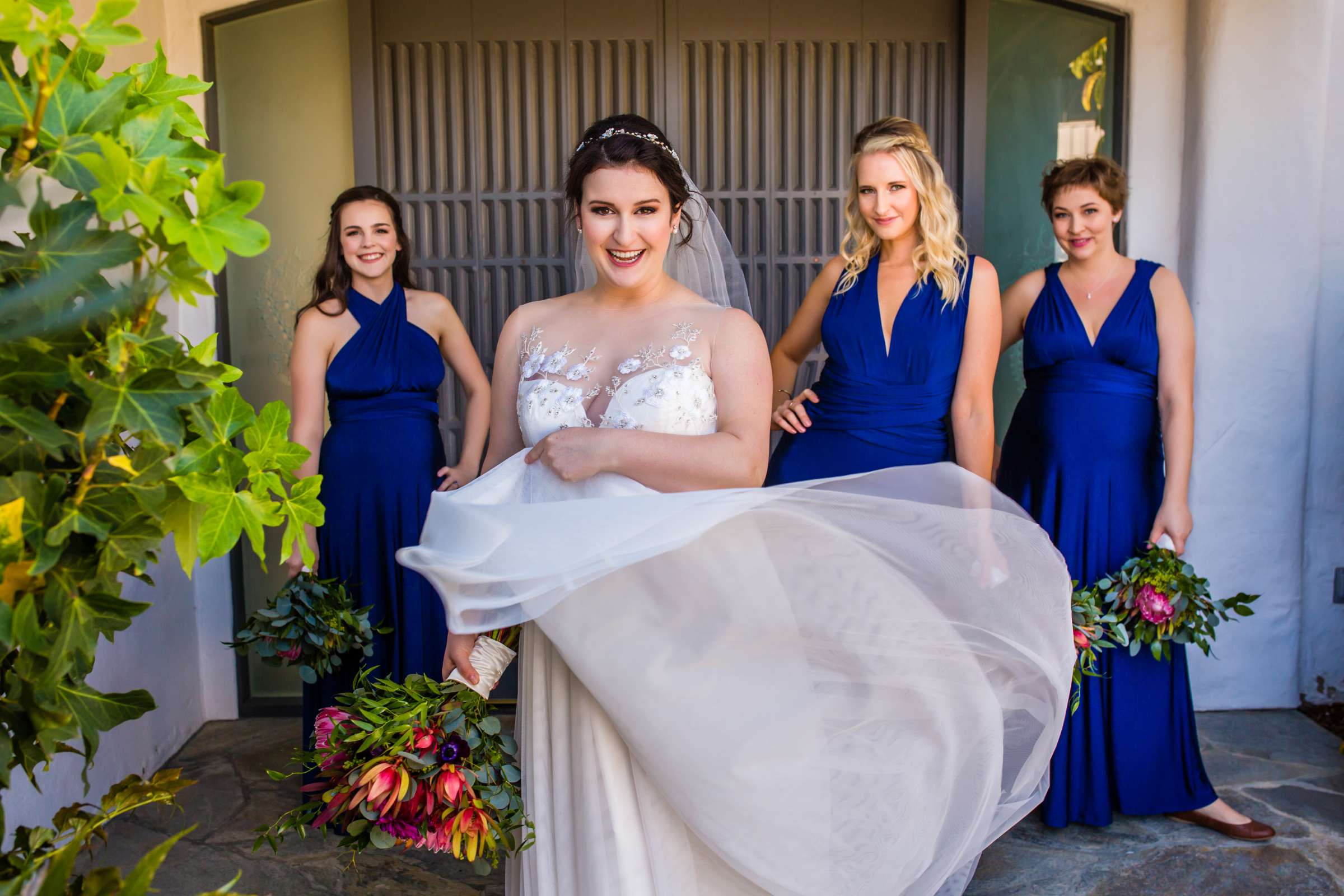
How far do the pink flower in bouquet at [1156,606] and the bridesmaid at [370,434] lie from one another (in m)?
2.32

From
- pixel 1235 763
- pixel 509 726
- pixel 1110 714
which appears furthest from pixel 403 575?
pixel 1235 763

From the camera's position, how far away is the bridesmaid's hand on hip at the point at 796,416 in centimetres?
357

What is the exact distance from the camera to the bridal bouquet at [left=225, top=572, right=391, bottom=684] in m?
3.58

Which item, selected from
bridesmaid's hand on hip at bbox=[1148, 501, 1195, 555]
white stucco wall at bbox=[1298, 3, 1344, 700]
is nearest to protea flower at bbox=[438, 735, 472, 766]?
bridesmaid's hand on hip at bbox=[1148, 501, 1195, 555]

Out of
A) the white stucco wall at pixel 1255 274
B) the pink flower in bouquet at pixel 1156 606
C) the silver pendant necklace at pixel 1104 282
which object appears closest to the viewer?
the pink flower in bouquet at pixel 1156 606

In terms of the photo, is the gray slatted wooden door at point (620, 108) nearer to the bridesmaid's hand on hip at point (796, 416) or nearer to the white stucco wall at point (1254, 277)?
the white stucco wall at point (1254, 277)

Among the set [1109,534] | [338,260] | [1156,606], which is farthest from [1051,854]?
[338,260]

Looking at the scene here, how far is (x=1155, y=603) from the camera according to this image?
352 centimetres

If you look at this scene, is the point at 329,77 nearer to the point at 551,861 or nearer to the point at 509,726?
the point at 509,726

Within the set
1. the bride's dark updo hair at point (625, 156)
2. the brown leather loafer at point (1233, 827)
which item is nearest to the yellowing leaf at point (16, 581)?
the bride's dark updo hair at point (625, 156)

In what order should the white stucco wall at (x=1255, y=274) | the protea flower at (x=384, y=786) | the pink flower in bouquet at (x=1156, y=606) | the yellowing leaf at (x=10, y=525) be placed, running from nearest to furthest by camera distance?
the yellowing leaf at (x=10, y=525) → the protea flower at (x=384, y=786) → the pink flower in bouquet at (x=1156, y=606) → the white stucco wall at (x=1255, y=274)

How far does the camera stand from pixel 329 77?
477 centimetres

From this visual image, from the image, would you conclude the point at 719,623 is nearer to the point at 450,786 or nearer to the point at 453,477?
the point at 450,786

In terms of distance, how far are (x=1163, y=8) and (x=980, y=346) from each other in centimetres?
225
